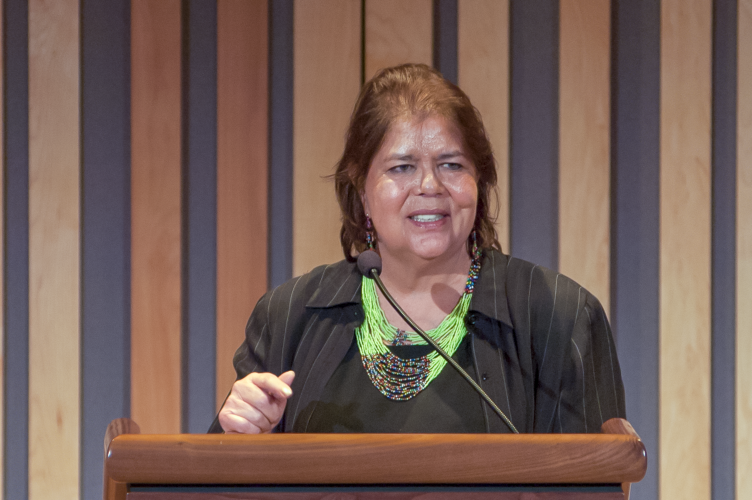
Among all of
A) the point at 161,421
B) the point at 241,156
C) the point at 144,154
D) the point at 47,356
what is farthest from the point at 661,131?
the point at 47,356

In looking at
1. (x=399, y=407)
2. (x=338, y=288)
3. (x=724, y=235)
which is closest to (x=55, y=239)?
(x=338, y=288)

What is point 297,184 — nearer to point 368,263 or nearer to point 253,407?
point 368,263

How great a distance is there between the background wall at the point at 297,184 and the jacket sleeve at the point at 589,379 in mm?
737

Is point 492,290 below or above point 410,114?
below

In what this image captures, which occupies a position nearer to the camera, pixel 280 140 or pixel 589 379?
pixel 589 379

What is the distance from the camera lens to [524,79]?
2248mm

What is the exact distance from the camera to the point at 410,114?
1.55 meters

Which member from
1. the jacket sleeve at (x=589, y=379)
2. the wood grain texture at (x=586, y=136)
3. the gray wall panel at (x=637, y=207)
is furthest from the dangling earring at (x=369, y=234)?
the gray wall panel at (x=637, y=207)

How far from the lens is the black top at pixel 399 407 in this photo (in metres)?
1.45

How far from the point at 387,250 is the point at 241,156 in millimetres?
798

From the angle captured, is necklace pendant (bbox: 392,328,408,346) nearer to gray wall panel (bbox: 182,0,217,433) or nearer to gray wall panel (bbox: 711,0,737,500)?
gray wall panel (bbox: 182,0,217,433)

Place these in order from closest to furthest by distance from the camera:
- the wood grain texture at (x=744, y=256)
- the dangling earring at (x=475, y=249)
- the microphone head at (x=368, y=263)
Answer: the microphone head at (x=368, y=263), the dangling earring at (x=475, y=249), the wood grain texture at (x=744, y=256)

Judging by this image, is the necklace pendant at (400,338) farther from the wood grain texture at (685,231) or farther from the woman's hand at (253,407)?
the wood grain texture at (685,231)

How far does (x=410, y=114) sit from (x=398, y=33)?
31.6 inches
